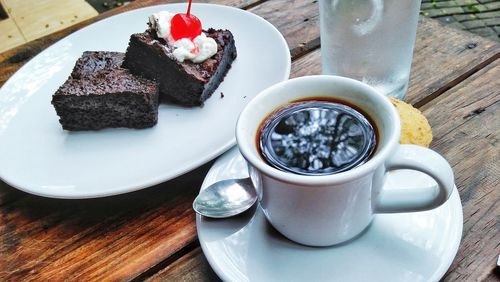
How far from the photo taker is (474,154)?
85 centimetres

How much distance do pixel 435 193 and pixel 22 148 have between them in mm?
736

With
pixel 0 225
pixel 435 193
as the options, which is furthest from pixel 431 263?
pixel 0 225

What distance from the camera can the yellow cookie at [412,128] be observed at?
2.63ft

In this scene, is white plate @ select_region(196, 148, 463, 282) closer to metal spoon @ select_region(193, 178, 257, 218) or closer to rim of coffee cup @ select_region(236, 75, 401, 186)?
metal spoon @ select_region(193, 178, 257, 218)

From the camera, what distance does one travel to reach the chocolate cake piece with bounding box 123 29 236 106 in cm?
105

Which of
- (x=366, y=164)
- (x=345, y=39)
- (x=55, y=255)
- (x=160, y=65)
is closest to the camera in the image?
(x=366, y=164)

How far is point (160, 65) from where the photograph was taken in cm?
Answer: 108

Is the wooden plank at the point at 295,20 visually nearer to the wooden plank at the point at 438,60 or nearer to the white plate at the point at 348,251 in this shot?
the wooden plank at the point at 438,60

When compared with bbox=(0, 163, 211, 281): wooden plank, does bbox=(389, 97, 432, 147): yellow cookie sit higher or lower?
higher

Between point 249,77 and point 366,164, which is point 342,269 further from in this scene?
point 249,77

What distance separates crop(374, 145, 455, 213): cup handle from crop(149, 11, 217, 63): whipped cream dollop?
0.57 m

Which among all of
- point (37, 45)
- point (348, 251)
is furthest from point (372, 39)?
point (37, 45)

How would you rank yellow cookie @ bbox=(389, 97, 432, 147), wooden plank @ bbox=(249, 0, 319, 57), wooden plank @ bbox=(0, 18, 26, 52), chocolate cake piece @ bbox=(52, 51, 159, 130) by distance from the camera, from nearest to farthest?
yellow cookie @ bbox=(389, 97, 432, 147) < chocolate cake piece @ bbox=(52, 51, 159, 130) < wooden plank @ bbox=(249, 0, 319, 57) < wooden plank @ bbox=(0, 18, 26, 52)

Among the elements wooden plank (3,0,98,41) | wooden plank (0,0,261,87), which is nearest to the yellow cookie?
wooden plank (0,0,261,87)
